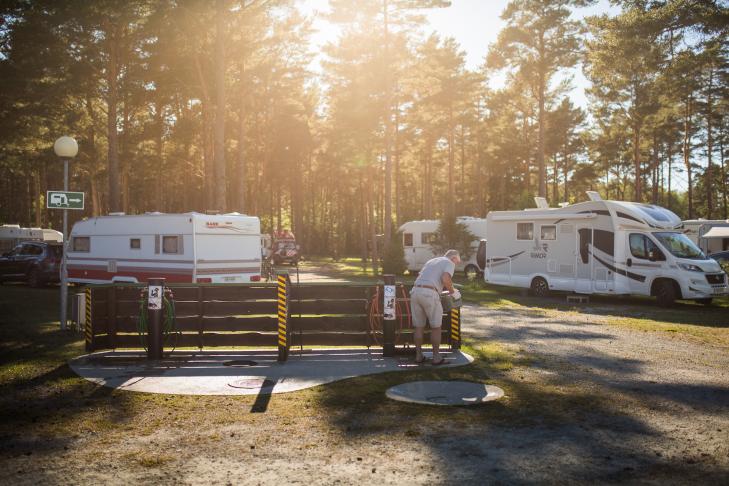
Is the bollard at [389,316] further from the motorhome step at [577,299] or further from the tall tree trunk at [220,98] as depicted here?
the tall tree trunk at [220,98]

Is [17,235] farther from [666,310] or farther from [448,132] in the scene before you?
[666,310]

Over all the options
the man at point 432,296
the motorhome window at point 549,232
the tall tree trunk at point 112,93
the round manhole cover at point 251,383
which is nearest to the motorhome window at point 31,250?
the tall tree trunk at point 112,93

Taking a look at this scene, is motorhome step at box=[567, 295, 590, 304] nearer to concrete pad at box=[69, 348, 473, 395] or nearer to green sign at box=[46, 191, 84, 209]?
concrete pad at box=[69, 348, 473, 395]

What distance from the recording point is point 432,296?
9.84m

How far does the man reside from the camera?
9.81 metres

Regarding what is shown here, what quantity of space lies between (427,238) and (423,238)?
31cm

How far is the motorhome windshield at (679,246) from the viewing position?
18620 mm

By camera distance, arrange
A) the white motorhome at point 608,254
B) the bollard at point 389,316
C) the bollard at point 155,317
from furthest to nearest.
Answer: the white motorhome at point 608,254, the bollard at point 389,316, the bollard at point 155,317

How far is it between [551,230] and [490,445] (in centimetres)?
1615

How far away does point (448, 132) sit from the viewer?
48281 mm

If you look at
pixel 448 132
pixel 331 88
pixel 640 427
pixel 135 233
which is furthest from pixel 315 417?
pixel 448 132

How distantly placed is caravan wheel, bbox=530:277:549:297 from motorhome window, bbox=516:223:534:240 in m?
1.41

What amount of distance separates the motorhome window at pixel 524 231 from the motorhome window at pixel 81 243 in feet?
47.1

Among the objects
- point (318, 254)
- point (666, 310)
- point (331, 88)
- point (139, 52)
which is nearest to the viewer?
point (666, 310)
